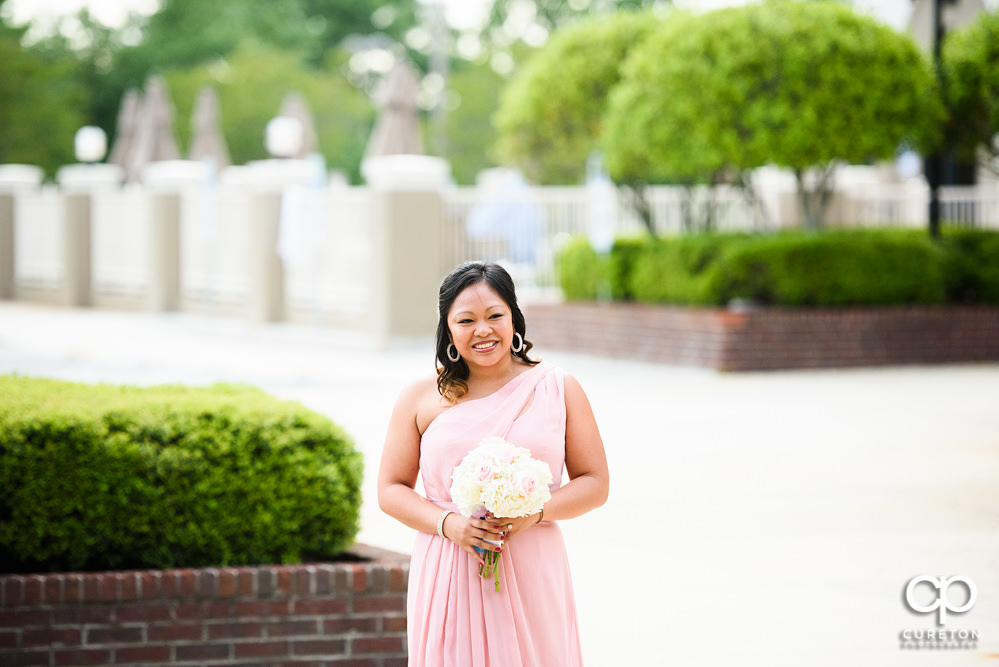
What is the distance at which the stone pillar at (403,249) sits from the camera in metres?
18.8

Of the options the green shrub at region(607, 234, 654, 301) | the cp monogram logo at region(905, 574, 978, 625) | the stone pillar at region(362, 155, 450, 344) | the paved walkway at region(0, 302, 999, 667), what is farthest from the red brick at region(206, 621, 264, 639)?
the stone pillar at region(362, 155, 450, 344)

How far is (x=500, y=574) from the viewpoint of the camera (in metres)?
3.69

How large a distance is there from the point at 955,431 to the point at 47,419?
7.93m

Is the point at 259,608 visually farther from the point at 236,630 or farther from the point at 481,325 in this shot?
the point at 481,325

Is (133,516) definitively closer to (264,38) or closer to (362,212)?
(362,212)

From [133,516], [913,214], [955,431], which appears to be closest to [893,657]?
[133,516]

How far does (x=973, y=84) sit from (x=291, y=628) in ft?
48.4

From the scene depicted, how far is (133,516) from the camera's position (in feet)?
17.3

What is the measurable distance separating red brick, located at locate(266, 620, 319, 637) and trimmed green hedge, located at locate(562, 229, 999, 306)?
1154 cm

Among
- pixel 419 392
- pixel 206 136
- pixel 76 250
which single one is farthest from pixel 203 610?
pixel 206 136

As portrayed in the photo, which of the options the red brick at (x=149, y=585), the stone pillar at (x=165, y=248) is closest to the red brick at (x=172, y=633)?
the red brick at (x=149, y=585)

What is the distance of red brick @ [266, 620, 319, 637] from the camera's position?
5242mm

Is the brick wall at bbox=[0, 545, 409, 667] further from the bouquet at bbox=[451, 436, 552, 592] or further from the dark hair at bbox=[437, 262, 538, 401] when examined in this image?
the bouquet at bbox=[451, 436, 552, 592]

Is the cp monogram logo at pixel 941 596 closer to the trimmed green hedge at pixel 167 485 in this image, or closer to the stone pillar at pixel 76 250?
the trimmed green hedge at pixel 167 485
